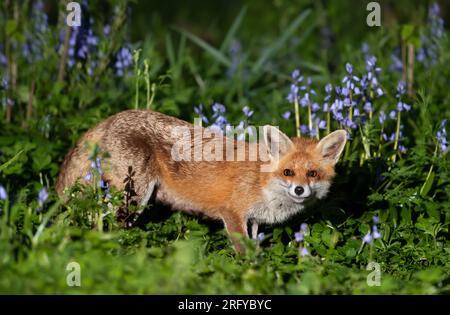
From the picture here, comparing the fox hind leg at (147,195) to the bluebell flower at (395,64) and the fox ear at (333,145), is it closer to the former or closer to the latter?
the fox ear at (333,145)

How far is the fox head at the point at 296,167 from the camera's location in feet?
18.8

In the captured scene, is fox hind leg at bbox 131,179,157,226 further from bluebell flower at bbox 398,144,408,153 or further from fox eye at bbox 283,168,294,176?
bluebell flower at bbox 398,144,408,153

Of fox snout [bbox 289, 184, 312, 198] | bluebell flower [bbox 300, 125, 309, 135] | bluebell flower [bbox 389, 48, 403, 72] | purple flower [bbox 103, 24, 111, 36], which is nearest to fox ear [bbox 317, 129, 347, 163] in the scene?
fox snout [bbox 289, 184, 312, 198]

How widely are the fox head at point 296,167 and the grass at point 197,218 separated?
0.99 feet

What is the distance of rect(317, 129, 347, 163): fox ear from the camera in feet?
19.2

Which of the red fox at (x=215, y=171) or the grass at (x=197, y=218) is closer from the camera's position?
the grass at (x=197, y=218)

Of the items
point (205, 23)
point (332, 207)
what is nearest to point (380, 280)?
point (332, 207)

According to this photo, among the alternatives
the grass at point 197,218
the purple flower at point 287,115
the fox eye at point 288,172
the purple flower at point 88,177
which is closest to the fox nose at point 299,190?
the fox eye at point 288,172

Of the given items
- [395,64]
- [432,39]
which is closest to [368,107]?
[432,39]

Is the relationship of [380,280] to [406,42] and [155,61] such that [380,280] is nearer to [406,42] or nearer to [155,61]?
[406,42]

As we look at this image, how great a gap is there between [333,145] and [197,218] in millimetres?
1432

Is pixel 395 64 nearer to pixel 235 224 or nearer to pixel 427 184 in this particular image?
pixel 427 184

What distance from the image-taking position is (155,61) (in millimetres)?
9242

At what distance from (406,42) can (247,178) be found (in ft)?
9.65
